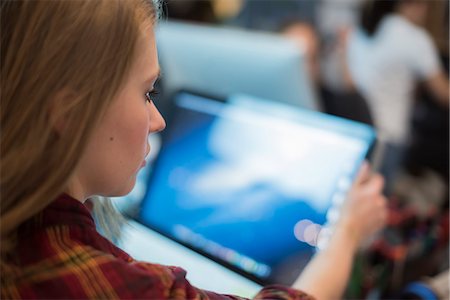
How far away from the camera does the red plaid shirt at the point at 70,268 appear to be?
48cm

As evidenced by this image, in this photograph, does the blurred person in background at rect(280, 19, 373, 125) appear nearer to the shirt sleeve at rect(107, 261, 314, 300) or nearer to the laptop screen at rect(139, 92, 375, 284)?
the laptop screen at rect(139, 92, 375, 284)

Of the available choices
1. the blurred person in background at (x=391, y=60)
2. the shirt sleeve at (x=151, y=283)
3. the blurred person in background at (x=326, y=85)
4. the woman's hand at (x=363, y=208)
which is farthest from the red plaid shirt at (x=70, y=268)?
the blurred person in background at (x=391, y=60)

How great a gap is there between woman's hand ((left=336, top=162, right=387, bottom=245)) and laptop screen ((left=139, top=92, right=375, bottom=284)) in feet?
0.05

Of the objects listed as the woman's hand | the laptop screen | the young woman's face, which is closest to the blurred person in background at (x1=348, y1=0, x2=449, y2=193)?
the laptop screen

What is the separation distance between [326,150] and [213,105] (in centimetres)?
26

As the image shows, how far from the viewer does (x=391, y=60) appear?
2.35 metres

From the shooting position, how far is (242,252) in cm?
91

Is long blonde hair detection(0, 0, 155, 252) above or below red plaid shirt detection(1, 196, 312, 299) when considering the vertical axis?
above

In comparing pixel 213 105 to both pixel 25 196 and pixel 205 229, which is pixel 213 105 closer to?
pixel 205 229

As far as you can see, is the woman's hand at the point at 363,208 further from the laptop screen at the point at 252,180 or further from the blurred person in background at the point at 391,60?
the blurred person in background at the point at 391,60

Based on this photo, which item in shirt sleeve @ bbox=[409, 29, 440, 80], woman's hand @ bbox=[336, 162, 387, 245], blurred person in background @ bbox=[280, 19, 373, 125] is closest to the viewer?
woman's hand @ bbox=[336, 162, 387, 245]

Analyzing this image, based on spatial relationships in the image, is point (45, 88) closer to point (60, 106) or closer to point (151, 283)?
point (60, 106)

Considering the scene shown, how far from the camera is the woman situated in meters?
0.48

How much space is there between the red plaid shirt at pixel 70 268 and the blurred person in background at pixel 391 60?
1924 mm
